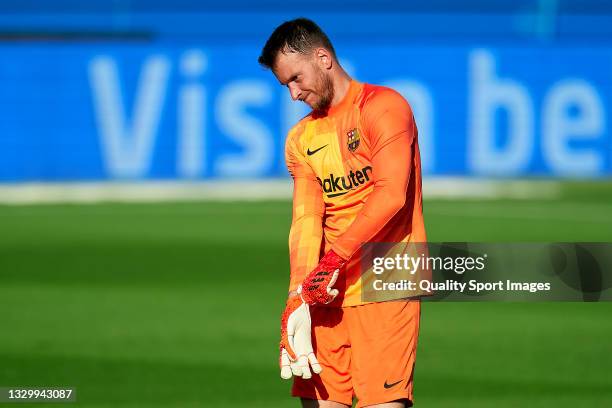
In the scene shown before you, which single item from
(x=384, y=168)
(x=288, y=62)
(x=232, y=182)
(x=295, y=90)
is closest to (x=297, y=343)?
(x=384, y=168)

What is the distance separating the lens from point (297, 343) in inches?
193

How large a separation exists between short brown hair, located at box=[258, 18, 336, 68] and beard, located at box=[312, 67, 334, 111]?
0.34 ft

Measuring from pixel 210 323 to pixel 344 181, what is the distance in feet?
17.5

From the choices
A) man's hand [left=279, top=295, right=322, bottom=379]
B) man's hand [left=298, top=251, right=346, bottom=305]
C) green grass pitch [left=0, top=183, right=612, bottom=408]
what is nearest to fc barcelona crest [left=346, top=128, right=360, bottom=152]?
man's hand [left=298, top=251, right=346, bottom=305]

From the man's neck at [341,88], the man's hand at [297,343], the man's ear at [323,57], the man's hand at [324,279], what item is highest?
the man's ear at [323,57]

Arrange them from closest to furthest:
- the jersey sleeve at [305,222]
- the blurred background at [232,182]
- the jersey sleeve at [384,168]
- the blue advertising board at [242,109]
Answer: the jersey sleeve at [384,168] < the jersey sleeve at [305,222] < the blurred background at [232,182] < the blue advertising board at [242,109]

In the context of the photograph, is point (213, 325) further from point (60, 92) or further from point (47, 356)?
point (60, 92)

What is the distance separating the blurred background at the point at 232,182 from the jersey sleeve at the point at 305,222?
258cm

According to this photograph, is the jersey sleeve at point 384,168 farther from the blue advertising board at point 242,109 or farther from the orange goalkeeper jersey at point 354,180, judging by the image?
the blue advertising board at point 242,109

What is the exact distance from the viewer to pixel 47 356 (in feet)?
28.8

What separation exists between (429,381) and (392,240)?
10.7ft

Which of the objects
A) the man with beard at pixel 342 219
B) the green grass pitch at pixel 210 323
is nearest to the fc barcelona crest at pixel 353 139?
the man with beard at pixel 342 219

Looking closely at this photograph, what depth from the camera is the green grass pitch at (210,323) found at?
7.89 metres

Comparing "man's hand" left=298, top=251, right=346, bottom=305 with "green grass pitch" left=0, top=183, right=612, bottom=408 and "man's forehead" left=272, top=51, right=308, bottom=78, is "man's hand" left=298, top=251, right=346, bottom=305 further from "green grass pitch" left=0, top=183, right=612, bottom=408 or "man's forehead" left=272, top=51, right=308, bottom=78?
"green grass pitch" left=0, top=183, right=612, bottom=408
